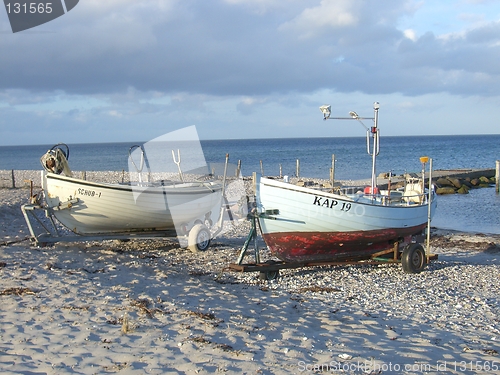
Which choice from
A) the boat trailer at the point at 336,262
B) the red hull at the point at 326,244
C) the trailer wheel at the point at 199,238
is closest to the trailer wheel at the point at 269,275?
the boat trailer at the point at 336,262

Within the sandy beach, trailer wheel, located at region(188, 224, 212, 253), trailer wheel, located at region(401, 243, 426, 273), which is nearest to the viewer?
the sandy beach

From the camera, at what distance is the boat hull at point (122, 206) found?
41.0ft

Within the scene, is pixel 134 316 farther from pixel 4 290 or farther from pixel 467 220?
pixel 467 220

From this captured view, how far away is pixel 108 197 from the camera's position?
12562 mm

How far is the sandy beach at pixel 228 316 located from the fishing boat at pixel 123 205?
824 mm

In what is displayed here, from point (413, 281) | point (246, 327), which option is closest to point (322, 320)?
point (246, 327)

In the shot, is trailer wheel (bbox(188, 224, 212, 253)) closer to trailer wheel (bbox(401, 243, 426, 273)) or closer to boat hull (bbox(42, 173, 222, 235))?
boat hull (bbox(42, 173, 222, 235))

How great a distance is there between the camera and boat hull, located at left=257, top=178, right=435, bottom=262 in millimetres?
11055

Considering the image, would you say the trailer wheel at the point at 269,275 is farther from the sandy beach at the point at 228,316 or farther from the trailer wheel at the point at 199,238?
the trailer wheel at the point at 199,238

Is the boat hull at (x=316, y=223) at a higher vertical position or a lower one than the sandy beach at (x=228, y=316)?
higher

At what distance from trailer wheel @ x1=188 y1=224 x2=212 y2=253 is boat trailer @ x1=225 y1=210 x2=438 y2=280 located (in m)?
1.71

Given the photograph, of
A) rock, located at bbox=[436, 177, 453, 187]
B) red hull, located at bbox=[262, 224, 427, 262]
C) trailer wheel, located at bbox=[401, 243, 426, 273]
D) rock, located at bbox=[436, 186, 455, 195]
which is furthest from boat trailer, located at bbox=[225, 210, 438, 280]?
rock, located at bbox=[436, 177, 453, 187]

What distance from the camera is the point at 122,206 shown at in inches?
504

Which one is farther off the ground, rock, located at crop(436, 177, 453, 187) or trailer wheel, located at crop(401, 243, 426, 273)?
rock, located at crop(436, 177, 453, 187)
